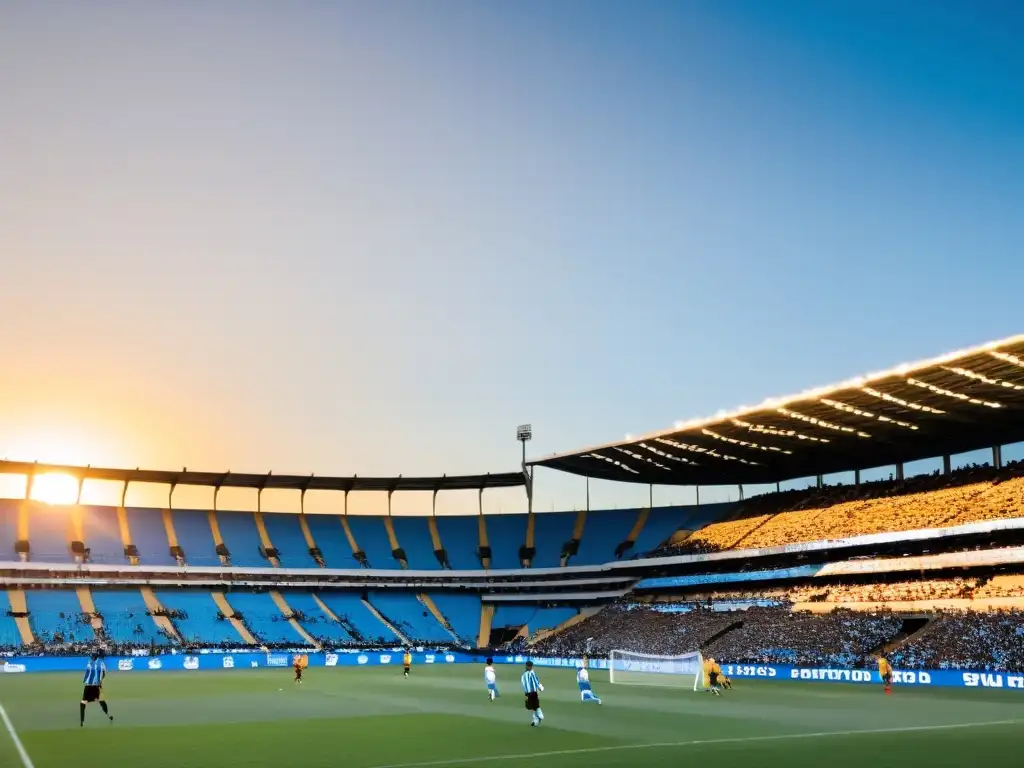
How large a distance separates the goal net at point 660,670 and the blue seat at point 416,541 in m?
33.5

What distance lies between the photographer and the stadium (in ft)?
88.7

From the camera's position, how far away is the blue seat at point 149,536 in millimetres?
87562

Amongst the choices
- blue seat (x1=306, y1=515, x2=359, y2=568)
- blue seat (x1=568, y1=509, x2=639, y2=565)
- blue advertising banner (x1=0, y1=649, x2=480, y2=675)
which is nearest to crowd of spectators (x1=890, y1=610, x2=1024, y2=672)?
blue advertising banner (x1=0, y1=649, x2=480, y2=675)

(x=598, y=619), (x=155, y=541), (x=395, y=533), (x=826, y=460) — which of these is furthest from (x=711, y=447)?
(x=155, y=541)

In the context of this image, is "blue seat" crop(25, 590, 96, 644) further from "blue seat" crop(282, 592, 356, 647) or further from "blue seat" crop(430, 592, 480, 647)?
"blue seat" crop(430, 592, 480, 647)

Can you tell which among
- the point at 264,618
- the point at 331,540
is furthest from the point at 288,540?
the point at 264,618

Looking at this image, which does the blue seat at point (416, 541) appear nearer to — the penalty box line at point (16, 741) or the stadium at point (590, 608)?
the stadium at point (590, 608)

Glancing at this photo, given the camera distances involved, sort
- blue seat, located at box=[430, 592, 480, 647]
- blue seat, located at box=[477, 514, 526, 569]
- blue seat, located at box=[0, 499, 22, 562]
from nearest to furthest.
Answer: blue seat, located at box=[0, 499, 22, 562]
blue seat, located at box=[430, 592, 480, 647]
blue seat, located at box=[477, 514, 526, 569]

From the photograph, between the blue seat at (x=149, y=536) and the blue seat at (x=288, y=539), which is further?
the blue seat at (x=288, y=539)

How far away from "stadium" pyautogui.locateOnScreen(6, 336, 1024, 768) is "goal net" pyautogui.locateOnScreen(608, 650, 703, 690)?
0.92 feet

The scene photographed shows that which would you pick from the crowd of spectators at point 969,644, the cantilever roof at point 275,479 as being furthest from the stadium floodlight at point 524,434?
the crowd of spectators at point 969,644

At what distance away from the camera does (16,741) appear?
26.2 meters

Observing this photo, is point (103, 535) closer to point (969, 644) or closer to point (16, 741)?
point (16, 741)

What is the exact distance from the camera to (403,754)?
75.5ft
